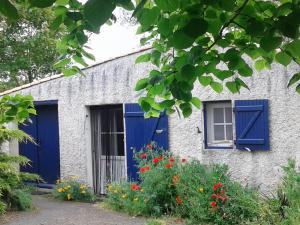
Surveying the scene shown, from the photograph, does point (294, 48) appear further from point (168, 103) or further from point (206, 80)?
point (168, 103)

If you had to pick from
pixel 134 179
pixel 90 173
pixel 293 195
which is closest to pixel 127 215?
pixel 134 179

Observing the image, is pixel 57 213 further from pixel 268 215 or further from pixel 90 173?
pixel 268 215

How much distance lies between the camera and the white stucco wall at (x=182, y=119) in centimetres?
820

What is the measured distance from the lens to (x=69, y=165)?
453 inches

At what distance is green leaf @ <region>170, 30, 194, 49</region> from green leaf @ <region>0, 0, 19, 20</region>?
1.78 feet

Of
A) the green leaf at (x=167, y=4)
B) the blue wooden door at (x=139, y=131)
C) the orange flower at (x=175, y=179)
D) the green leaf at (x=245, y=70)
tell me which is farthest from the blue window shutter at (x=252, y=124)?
the green leaf at (x=167, y=4)

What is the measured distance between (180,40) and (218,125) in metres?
7.60

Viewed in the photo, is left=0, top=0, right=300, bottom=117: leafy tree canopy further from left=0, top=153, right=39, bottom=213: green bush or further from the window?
left=0, top=153, right=39, bottom=213: green bush

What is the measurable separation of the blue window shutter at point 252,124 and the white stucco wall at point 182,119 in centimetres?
11

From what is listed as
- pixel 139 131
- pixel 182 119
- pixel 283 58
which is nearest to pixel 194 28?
pixel 283 58

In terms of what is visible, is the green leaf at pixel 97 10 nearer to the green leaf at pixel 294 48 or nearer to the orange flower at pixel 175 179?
the green leaf at pixel 294 48

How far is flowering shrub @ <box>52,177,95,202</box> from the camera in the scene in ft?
35.3

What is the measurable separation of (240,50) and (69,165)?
975cm

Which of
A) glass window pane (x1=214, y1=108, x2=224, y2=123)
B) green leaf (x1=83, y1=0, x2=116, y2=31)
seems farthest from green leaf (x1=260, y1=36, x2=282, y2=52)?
glass window pane (x1=214, y1=108, x2=224, y2=123)
